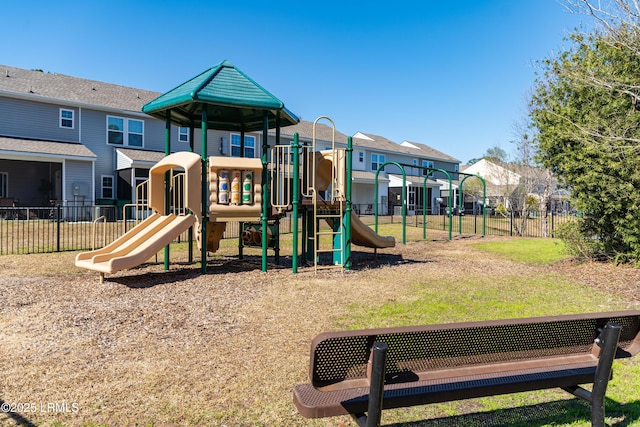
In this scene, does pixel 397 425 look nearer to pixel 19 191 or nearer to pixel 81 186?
pixel 81 186

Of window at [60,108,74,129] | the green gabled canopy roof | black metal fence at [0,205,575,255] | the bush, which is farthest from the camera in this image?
window at [60,108,74,129]

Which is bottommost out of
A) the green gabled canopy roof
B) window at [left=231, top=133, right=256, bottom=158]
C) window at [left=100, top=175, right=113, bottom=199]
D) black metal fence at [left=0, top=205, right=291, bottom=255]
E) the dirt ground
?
the dirt ground

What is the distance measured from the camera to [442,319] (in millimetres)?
5867

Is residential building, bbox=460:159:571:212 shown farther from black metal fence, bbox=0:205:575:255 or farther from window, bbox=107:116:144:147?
window, bbox=107:116:144:147

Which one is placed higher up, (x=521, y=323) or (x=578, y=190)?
(x=578, y=190)

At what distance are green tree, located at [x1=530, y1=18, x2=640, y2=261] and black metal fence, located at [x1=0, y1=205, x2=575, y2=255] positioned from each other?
66.7 inches

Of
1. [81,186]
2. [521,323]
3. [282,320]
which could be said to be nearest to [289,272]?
[282,320]

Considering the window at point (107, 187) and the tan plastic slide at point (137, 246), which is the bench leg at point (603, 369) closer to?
the tan plastic slide at point (137, 246)

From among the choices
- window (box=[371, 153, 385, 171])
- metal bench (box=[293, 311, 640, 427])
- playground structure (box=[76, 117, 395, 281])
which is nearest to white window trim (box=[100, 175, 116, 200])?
playground structure (box=[76, 117, 395, 281])

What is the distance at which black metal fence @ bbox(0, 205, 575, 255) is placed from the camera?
12398 millimetres

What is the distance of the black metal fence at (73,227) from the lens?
1240 cm

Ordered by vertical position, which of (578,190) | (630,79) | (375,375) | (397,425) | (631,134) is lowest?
(397,425)

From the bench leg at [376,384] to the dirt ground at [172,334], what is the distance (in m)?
1.06

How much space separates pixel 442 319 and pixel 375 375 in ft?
12.9
